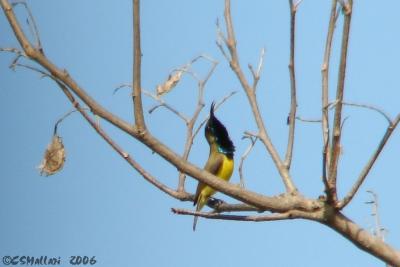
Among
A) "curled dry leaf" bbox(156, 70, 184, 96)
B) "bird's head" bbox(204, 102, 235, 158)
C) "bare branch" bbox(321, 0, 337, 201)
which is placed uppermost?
"bird's head" bbox(204, 102, 235, 158)

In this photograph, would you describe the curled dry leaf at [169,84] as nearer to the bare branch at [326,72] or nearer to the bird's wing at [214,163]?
the bare branch at [326,72]

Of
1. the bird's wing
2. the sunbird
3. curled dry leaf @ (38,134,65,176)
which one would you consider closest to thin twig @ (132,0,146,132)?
curled dry leaf @ (38,134,65,176)

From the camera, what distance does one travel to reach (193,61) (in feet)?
12.3

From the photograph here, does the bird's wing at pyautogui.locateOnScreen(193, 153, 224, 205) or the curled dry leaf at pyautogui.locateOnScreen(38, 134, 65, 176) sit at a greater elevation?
the bird's wing at pyautogui.locateOnScreen(193, 153, 224, 205)

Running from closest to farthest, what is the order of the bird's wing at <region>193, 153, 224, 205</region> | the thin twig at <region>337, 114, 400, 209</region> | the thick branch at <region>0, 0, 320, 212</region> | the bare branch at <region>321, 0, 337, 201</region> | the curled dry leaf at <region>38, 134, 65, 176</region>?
the thick branch at <region>0, 0, 320, 212</region> → the thin twig at <region>337, 114, 400, 209</region> → the bare branch at <region>321, 0, 337, 201</region> → the curled dry leaf at <region>38, 134, 65, 176</region> → the bird's wing at <region>193, 153, 224, 205</region>

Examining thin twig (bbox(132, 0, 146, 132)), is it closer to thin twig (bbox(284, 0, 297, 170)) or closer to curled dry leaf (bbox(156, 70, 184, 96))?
thin twig (bbox(284, 0, 297, 170))

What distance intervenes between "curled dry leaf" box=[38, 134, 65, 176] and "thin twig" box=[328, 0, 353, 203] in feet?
4.22

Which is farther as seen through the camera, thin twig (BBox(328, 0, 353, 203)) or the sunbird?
the sunbird

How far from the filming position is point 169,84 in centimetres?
348

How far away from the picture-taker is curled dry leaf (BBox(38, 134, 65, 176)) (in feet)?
10.6

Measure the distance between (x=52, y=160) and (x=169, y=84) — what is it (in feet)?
2.14

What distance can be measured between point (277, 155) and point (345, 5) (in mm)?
726

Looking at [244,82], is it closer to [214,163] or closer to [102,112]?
[102,112]

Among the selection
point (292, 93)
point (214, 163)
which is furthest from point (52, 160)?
point (214, 163)
